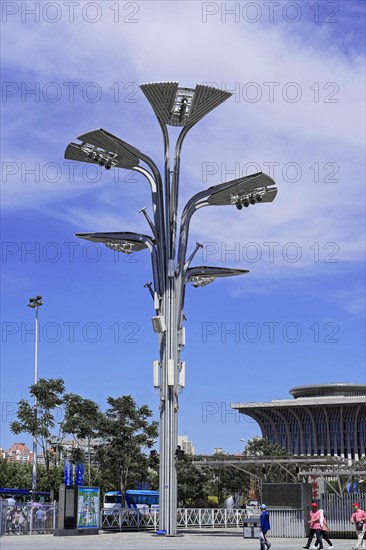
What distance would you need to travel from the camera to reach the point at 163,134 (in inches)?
1791

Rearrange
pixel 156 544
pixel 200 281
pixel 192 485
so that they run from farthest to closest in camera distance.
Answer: pixel 192 485, pixel 200 281, pixel 156 544

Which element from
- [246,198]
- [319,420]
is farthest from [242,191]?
[319,420]

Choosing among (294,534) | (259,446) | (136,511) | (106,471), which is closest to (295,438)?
(259,446)

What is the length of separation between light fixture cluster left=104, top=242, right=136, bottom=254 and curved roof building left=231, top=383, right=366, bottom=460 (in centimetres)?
10355

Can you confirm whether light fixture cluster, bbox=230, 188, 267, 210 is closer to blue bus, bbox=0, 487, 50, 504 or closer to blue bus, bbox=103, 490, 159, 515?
blue bus, bbox=103, 490, 159, 515

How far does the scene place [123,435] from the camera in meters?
61.2

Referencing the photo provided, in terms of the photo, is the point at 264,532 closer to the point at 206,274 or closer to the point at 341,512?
the point at 341,512

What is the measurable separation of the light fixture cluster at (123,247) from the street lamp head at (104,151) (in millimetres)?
4998

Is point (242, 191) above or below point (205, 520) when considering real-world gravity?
above

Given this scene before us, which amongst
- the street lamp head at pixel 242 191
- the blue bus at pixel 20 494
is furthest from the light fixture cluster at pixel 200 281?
the blue bus at pixel 20 494

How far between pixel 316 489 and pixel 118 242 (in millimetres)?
17950

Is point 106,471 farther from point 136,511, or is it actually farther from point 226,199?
point 226,199

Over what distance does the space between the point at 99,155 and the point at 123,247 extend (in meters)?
6.38

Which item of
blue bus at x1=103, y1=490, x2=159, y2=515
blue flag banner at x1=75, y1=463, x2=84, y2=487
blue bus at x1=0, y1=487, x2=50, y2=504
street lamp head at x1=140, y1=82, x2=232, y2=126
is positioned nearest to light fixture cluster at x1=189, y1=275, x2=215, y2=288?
street lamp head at x1=140, y1=82, x2=232, y2=126
